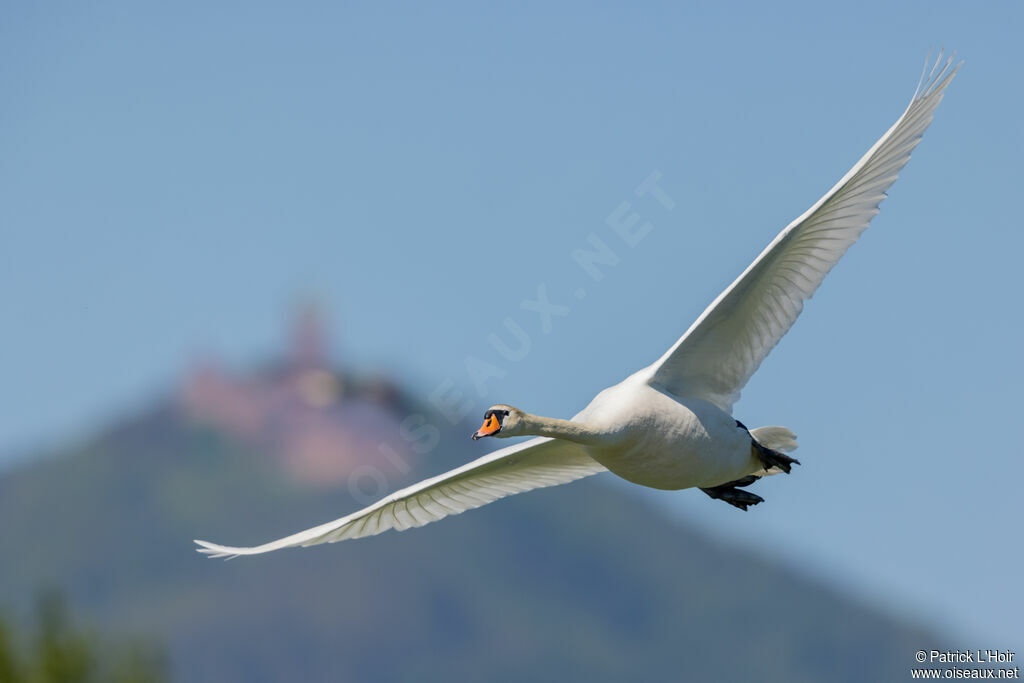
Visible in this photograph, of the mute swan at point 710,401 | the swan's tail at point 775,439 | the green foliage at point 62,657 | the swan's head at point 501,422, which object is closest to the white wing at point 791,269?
the mute swan at point 710,401

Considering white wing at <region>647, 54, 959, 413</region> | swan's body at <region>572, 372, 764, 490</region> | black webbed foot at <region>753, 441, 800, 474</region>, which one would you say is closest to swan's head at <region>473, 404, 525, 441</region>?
swan's body at <region>572, 372, 764, 490</region>

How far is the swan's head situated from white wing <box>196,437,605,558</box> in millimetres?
2103

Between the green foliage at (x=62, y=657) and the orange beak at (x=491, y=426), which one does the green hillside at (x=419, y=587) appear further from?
Answer: the orange beak at (x=491, y=426)

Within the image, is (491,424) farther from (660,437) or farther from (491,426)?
(660,437)

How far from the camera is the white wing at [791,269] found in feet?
43.0

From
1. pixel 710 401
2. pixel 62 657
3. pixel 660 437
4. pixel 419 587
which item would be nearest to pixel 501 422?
pixel 660 437

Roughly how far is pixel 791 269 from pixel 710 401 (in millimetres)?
1473

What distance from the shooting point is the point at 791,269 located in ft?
44.3

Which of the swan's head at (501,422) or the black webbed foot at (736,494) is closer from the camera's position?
the swan's head at (501,422)

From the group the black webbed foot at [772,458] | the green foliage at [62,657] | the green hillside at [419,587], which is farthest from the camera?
the green hillside at [419,587]

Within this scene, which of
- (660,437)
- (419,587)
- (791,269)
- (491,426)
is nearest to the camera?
(491,426)

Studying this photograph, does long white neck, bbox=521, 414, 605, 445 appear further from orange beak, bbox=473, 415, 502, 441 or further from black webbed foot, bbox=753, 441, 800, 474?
black webbed foot, bbox=753, 441, 800, 474

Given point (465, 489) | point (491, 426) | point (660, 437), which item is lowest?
point (465, 489)

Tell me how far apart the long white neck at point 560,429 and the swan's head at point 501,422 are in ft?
0.34
